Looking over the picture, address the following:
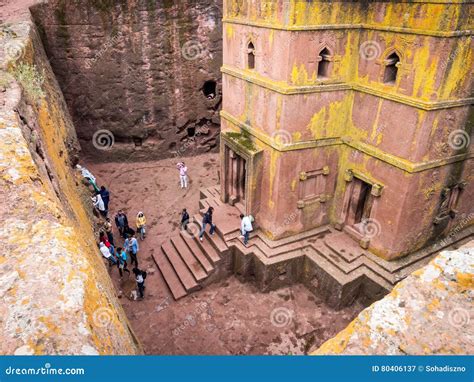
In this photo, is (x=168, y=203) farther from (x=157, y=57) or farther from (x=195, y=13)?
(x=195, y=13)

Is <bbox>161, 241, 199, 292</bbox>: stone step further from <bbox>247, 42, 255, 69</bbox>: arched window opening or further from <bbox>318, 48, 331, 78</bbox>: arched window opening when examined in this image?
<bbox>318, 48, 331, 78</bbox>: arched window opening

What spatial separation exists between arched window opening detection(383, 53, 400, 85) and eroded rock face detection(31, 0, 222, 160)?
29.8ft

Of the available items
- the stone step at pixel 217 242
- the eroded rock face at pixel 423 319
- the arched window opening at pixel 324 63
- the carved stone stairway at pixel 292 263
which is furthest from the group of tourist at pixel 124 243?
the eroded rock face at pixel 423 319

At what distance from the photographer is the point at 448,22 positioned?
6.96 m

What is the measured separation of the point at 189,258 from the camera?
10.8 meters

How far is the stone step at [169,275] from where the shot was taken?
10.0 meters

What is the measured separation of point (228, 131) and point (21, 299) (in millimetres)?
9065

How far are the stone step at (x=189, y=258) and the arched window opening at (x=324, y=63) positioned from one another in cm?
624

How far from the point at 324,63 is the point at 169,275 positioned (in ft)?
23.8

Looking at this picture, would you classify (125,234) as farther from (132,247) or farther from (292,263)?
(292,263)

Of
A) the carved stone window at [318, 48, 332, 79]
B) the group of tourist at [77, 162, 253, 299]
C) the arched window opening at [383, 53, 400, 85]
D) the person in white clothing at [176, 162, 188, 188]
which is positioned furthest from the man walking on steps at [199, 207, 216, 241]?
the arched window opening at [383, 53, 400, 85]

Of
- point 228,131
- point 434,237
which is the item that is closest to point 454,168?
point 434,237

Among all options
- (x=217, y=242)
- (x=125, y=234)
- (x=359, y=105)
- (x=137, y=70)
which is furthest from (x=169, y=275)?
(x=137, y=70)

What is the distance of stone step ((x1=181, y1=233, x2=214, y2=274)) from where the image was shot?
10.3 meters
